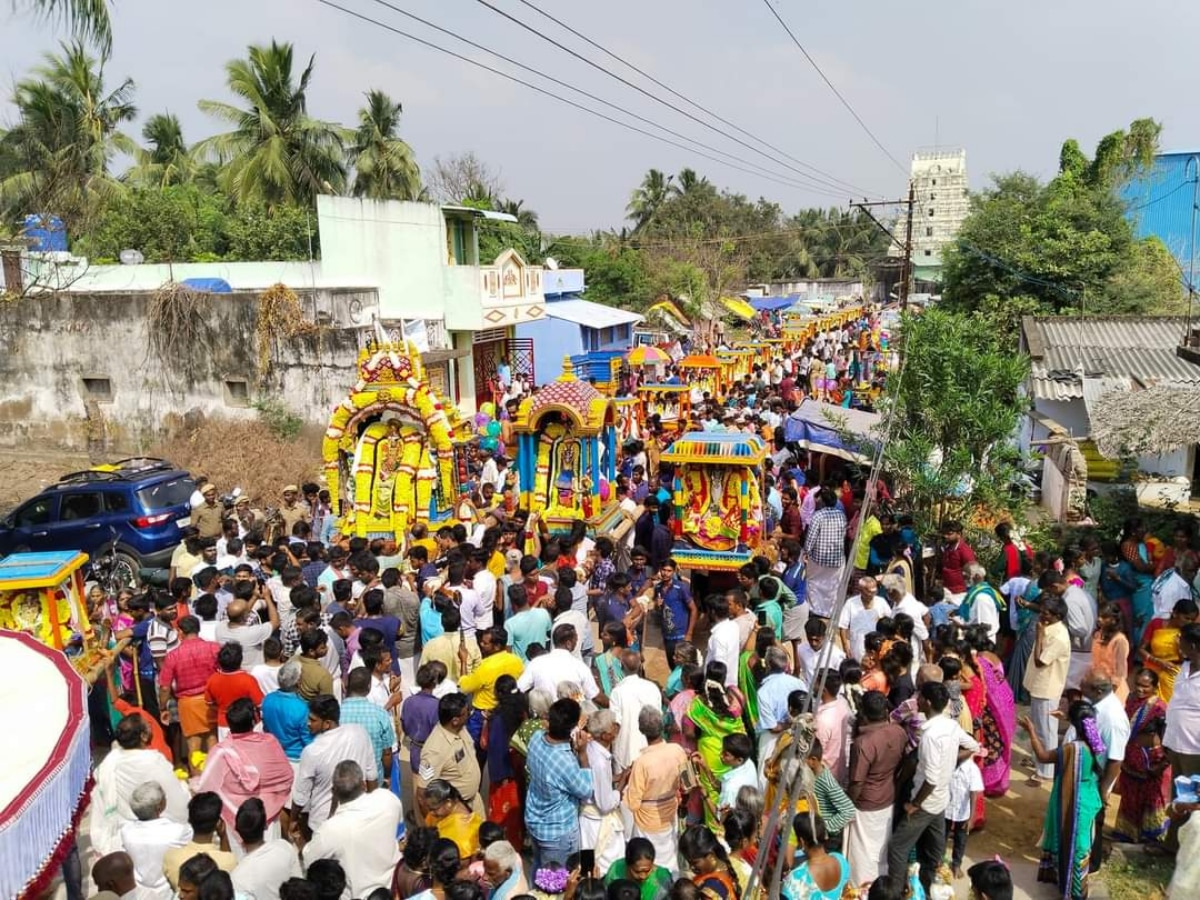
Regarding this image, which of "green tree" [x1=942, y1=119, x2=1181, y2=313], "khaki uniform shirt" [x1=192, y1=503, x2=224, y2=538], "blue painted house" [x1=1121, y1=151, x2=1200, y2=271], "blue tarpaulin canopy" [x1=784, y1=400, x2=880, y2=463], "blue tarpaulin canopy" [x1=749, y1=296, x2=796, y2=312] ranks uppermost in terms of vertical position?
"blue painted house" [x1=1121, y1=151, x2=1200, y2=271]

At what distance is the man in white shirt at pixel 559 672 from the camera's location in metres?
6.04

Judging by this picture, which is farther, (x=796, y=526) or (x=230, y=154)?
(x=230, y=154)

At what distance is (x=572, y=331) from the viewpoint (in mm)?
28312

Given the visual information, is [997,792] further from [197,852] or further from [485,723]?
[197,852]

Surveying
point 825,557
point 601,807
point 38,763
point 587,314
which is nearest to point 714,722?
point 601,807

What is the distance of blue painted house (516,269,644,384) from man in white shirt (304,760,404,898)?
18534 mm

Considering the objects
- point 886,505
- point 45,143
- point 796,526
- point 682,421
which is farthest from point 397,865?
point 45,143

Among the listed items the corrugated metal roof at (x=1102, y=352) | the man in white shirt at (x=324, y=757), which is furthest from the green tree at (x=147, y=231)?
the man in white shirt at (x=324, y=757)

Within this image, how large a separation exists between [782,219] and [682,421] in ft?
211

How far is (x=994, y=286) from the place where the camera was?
23281 millimetres

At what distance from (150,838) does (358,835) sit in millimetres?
987

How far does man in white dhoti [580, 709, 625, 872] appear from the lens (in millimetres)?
5277

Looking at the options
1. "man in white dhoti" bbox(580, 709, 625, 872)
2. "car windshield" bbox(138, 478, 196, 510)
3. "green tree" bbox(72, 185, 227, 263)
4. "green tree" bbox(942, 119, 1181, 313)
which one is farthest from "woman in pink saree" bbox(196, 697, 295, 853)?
"green tree" bbox(72, 185, 227, 263)

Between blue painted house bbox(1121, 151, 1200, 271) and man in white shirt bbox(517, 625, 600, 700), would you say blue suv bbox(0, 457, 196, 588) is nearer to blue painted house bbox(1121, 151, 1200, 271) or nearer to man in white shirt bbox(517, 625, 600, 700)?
man in white shirt bbox(517, 625, 600, 700)
